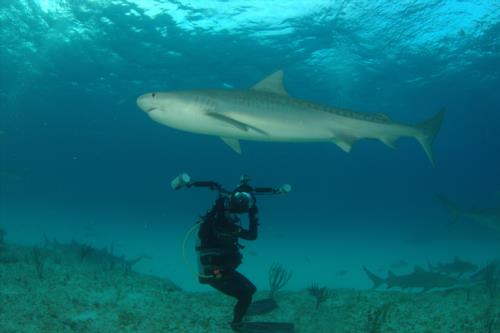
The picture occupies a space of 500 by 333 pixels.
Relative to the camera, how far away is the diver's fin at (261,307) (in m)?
7.16

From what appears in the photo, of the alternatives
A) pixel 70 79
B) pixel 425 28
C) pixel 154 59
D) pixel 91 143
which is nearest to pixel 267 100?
pixel 425 28

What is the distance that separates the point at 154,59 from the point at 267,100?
20.4 m

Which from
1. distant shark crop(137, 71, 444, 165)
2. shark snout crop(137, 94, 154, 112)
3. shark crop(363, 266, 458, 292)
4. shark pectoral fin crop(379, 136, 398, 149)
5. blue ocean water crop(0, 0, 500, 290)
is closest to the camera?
shark snout crop(137, 94, 154, 112)

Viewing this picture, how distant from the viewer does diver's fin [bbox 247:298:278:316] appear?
23.5 ft

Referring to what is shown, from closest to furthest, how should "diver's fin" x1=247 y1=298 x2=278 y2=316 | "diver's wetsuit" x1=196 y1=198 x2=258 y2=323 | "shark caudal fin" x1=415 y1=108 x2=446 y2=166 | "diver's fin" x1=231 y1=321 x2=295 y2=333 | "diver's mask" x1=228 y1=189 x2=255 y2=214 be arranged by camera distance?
"diver's mask" x1=228 y1=189 x2=255 y2=214 → "diver's wetsuit" x1=196 y1=198 x2=258 y2=323 → "diver's fin" x1=231 y1=321 x2=295 y2=333 → "diver's fin" x1=247 y1=298 x2=278 y2=316 → "shark caudal fin" x1=415 y1=108 x2=446 y2=166

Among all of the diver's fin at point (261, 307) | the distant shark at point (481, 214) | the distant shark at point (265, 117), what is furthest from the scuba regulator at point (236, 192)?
the distant shark at point (481, 214)

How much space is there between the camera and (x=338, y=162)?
5919 centimetres

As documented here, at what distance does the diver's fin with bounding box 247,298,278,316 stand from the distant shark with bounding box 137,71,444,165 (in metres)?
3.14

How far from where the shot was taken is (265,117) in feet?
23.3

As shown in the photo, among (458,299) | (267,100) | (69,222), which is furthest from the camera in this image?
(69,222)

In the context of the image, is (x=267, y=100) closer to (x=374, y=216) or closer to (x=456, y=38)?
(x=456, y=38)

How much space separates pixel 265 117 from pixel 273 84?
1011 millimetres

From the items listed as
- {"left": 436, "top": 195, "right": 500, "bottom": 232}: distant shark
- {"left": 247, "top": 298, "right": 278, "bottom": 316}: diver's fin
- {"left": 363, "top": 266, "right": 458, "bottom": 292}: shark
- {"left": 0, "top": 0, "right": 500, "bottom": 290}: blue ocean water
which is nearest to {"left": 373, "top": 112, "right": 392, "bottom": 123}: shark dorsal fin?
{"left": 247, "top": 298, "right": 278, "bottom": 316}: diver's fin

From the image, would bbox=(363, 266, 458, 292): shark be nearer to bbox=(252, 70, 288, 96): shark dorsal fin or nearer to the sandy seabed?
the sandy seabed
